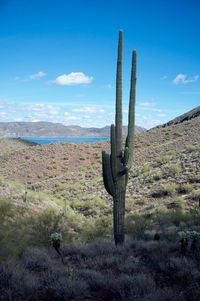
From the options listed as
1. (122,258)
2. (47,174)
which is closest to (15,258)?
(122,258)

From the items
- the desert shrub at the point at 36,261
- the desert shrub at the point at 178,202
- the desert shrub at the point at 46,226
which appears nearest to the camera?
the desert shrub at the point at 36,261

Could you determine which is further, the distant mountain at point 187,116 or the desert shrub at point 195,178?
the distant mountain at point 187,116

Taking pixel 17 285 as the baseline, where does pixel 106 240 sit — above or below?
below

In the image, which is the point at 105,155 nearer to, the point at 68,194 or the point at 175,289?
the point at 175,289

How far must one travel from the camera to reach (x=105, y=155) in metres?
10.9

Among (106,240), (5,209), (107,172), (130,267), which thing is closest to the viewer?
(130,267)

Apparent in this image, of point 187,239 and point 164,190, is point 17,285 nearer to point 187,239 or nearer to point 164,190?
point 187,239

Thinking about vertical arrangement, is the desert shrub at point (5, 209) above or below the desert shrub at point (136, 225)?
above

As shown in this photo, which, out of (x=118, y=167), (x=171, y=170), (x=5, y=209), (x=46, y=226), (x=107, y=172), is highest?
(x=118, y=167)

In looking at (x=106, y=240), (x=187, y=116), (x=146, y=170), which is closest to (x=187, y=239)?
(x=106, y=240)

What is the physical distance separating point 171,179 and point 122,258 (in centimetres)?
1345

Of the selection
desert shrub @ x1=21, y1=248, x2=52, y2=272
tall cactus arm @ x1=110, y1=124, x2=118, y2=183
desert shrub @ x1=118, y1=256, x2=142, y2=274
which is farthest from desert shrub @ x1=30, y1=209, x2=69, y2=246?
desert shrub @ x1=118, y1=256, x2=142, y2=274

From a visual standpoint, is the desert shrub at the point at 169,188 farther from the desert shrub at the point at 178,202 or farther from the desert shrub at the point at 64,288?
the desert shrub at the point at 64,288

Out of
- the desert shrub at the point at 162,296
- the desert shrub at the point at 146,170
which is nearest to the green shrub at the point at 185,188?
the desert shrub at the point at 146,170
